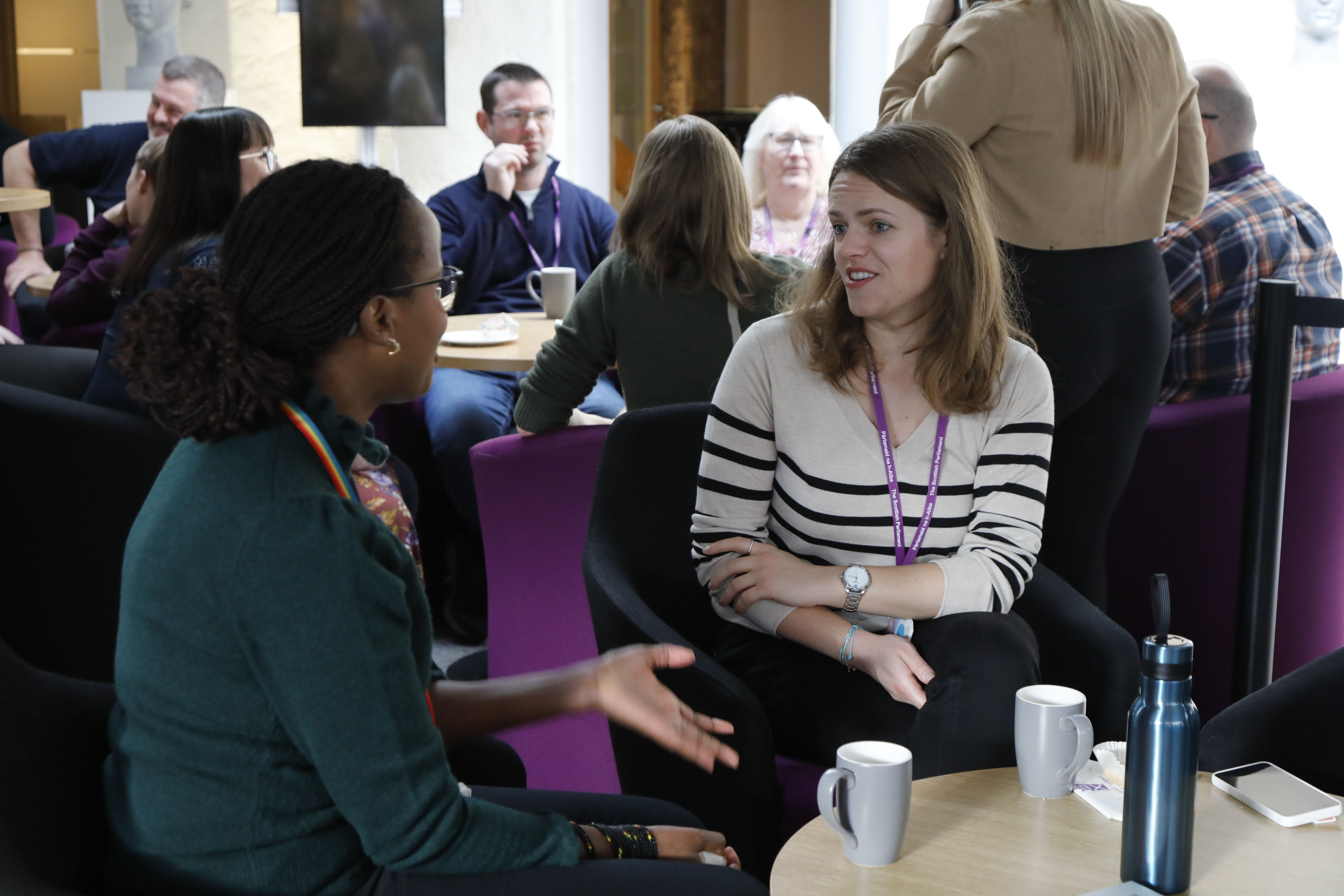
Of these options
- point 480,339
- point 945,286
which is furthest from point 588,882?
point 480,339

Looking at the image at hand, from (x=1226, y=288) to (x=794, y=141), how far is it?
1.56 meters

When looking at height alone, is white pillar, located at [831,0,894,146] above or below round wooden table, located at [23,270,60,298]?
above

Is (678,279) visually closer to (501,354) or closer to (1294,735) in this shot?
(501,354)

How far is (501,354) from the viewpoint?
9.98 feet

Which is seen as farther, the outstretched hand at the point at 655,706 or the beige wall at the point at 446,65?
the beige wall at the point at 446,65

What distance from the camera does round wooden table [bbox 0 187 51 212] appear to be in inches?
166

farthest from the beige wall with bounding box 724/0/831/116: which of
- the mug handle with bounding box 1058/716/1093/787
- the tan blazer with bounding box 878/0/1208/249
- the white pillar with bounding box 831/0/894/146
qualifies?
the mug handle with bounding box 1058/716/1093/787

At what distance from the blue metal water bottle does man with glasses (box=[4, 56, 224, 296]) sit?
455 centimetres

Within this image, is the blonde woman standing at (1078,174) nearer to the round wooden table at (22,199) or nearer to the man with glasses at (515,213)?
the man with glasses at (515,213)

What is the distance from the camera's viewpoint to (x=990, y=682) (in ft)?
5.34

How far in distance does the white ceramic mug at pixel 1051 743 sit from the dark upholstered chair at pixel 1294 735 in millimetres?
292

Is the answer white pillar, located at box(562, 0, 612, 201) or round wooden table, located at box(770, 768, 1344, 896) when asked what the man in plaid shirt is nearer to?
round wooden table, located at box(770, 768, 1344, 896)

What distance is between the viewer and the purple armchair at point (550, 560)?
2.35 m

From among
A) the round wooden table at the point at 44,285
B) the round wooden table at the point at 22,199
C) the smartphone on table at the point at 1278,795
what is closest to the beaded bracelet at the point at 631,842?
the smartphone on table at the point at 1278,795
